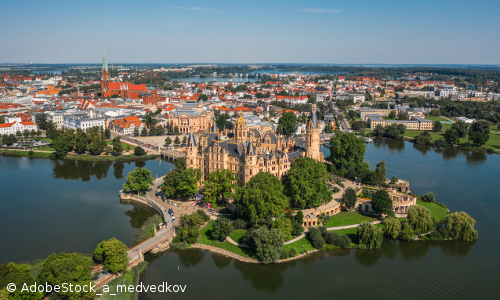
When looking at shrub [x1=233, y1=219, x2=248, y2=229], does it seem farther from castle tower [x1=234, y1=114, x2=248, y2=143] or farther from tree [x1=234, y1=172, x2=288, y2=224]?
Result: castle tower [x1=234, y1=114, x2=248, y2=143]

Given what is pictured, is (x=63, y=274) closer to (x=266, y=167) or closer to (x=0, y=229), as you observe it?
(x=0, y=229)

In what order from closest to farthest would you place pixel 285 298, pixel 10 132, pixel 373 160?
pixel 285 298, pixel 373 160, pixel 10 132

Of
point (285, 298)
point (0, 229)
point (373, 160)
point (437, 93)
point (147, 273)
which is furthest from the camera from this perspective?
point (437, 93)

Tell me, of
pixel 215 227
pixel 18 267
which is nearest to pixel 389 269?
pixel 215 227

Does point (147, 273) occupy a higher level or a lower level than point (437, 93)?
lower

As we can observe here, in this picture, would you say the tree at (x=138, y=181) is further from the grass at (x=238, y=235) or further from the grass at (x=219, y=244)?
the grass at (x=238, y=235)

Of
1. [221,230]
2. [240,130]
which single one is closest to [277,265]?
[221,230]

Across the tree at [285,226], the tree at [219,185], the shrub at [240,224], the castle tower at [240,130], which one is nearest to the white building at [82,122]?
the castle tower at [240,130]
